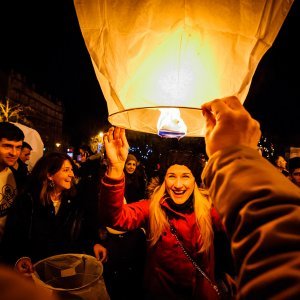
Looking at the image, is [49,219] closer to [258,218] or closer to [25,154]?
[258,218]

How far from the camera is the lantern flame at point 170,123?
1.26 m

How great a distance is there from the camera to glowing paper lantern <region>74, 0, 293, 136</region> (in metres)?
0.98

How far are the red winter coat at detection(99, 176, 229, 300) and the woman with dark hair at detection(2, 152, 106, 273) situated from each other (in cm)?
87

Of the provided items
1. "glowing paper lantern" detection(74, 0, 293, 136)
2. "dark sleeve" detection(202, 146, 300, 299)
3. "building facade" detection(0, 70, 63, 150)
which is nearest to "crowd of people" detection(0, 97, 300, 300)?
"dark sleeve" detection(202, 146, 300, 299)

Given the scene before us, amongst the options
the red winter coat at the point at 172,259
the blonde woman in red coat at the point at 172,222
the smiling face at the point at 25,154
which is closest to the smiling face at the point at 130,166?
the smiling face at the point at 25,154

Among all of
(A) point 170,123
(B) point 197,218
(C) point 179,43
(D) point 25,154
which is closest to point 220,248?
(B) point 197,218

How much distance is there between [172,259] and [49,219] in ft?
5.59

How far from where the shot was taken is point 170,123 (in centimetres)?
127

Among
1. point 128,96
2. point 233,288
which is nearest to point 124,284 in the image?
point 233,288

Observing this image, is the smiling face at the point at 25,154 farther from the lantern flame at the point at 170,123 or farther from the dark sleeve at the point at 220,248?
the lantern flame at the point at 170,123

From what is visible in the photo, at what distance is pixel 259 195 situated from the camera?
23.9 inches

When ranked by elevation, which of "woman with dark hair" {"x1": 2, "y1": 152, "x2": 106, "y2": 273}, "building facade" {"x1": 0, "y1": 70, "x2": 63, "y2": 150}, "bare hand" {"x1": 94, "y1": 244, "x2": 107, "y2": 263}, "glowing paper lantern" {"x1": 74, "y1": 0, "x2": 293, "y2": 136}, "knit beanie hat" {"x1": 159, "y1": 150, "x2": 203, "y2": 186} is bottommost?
"bare hand" {"x1": 94, "y1": 244, "x2": 107, "y2": 263}

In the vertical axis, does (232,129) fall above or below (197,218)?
above

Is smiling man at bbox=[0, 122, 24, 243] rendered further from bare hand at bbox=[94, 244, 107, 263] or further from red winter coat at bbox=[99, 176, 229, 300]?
red winter coat at bbox=[99, 176, 229, 300]
